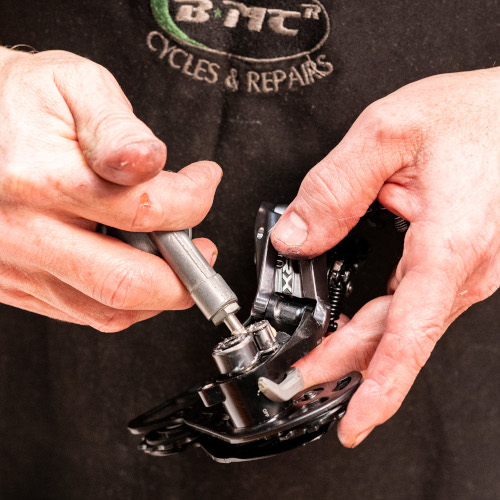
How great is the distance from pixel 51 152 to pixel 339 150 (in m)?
0.27

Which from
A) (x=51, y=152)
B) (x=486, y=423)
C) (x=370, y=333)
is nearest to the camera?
(x=51, y=152)

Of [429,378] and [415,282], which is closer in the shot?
[415,282]

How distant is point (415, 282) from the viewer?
20.1 inches

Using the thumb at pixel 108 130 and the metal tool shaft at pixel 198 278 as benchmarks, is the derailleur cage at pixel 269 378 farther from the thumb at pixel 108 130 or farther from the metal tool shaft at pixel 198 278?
the thumb at pixel 108 130

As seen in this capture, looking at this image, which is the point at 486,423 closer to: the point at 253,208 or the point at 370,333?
the point at 370,333

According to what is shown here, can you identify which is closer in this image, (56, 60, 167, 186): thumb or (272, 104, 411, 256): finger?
(56, 60, 167, 186): thumb

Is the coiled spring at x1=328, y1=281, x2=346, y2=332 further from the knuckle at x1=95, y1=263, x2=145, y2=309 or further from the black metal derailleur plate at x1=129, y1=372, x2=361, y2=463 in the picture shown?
the knuckle at x1=95, y1=263, x2=145, y2=309

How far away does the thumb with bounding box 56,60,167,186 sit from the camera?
1.42 feet

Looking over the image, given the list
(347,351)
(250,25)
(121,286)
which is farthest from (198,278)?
(250,25)

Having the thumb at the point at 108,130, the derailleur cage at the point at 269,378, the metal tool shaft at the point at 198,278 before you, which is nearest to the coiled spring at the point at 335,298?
the derailleur cage at the point at 269,378

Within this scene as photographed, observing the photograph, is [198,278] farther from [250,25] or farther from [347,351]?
[250,25]

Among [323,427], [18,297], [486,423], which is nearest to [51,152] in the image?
[18,297]

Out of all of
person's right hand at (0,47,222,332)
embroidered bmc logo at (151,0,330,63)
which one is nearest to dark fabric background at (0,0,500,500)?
embroidered bmc logo at (151,0,330,63)

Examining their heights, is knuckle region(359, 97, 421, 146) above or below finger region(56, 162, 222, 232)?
above
